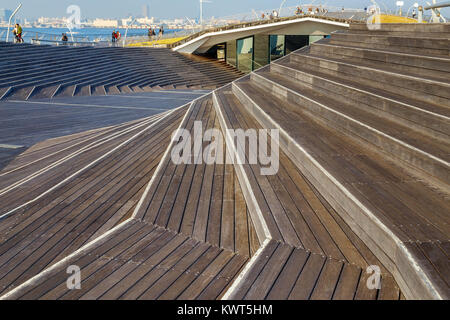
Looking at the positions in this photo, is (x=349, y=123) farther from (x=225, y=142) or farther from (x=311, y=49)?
(x=311, y=49)

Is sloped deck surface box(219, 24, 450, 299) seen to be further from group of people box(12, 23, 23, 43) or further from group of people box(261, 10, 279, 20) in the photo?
group of people box(261, 10, 279, 20)

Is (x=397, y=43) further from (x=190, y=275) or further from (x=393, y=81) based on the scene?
(x=190, y=275)

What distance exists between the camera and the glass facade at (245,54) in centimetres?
2864

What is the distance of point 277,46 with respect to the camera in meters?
28.8

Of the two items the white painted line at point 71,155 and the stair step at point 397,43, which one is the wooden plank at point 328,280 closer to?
the stair step at point 397,43

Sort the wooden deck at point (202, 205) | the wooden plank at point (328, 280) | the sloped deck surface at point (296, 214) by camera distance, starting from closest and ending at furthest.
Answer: the wooden plank at point (328, 280), the sloped deck surface at point (296, 214), the wooden deck at point (202, 205)

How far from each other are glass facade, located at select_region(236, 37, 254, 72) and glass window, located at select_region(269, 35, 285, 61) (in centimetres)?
141

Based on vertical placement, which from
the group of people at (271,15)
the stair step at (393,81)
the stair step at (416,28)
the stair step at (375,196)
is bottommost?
the stair step at (375,196)

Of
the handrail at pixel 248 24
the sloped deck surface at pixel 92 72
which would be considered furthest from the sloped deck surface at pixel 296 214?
the handrail at pixel 248 24

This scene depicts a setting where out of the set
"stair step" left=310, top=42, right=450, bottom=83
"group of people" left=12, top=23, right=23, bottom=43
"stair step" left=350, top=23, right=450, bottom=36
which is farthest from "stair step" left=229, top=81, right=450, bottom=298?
"group of people" left=12, top=23, right=23, bottom=43

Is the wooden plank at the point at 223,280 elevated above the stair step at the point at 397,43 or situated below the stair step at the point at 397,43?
below

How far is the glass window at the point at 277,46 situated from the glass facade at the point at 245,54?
4.64 ft
